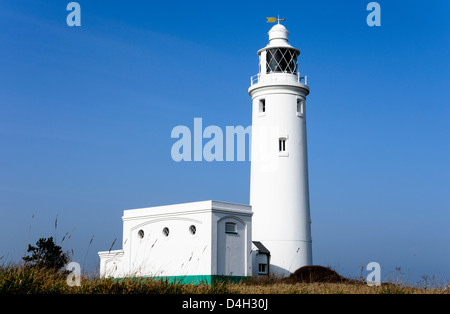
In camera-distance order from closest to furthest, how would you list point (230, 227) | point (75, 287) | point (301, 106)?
1. point (75, 287)
2. point (230, 227)
3. point (301, 106)

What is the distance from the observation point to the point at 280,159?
29.6 metres

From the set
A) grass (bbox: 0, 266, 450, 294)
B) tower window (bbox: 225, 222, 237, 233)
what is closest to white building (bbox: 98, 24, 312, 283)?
tower window (bbox: 225, 222, 237, 233)

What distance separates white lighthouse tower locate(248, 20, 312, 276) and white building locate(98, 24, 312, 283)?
0.18 ft

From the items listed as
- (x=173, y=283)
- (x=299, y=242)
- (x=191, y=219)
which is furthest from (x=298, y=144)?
(x=173, y=283)

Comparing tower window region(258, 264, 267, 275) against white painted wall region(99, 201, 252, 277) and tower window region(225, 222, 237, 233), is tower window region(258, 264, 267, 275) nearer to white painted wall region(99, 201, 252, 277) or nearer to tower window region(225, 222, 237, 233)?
white painted wall region(99, 201, 252, 277)

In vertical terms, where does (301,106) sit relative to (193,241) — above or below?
above

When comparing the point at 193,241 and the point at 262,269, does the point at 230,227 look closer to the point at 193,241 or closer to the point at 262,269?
the point at 193,241

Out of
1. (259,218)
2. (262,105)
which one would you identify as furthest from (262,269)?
(262,105)

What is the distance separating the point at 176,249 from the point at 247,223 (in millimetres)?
3780

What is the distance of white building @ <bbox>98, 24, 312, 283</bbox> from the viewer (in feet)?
82.1

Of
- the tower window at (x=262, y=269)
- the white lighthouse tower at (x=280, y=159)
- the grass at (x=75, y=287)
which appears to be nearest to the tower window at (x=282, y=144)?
the white lighthouse tower at (x=280, y=159)

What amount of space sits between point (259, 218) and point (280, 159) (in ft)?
11.4

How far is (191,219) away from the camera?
1000 inches
